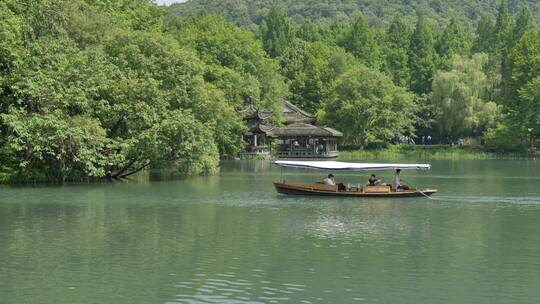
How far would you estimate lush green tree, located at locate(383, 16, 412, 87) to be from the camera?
131000 millimetres

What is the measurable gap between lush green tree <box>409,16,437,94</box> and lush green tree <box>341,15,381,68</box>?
19.4ft

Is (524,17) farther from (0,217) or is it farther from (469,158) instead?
(0,217)

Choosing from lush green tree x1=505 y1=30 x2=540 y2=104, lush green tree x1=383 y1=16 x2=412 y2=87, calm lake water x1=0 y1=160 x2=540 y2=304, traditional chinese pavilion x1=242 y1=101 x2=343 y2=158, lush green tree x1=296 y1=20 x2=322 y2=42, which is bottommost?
calm lake water x1=0 y1=160 x2=540 y2=304

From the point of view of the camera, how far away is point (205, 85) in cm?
6631

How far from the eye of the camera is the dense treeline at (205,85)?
167 feet

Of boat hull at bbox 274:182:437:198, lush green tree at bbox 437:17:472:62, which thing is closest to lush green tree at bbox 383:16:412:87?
lush green tree at bbox 437:17:472:62

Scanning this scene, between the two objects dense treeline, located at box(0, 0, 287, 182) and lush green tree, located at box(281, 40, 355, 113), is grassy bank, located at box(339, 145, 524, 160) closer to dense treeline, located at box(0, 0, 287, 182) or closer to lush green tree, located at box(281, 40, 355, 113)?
lush green tree, located at box(281, 40, 355, 113)

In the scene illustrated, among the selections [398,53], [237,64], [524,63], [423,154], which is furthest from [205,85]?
[398,53]

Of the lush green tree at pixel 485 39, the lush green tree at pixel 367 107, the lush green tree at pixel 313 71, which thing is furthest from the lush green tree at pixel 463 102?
the lush green tree at pixel 485 39

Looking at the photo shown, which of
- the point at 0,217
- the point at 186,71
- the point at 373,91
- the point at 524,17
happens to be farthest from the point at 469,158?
the point at 0,217

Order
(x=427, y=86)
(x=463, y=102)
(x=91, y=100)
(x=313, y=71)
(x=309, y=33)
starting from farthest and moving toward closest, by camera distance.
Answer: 1. (x=309, y=33)
2. (x=427, y=86)
3. (x=313, y=71)
4. (x=463, y=102)
5. (x=91, y=100)

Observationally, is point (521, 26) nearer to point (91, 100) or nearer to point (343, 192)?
point (91, 100)

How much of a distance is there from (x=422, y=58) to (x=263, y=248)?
108761 millimetres

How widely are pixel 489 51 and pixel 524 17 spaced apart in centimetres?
1018
